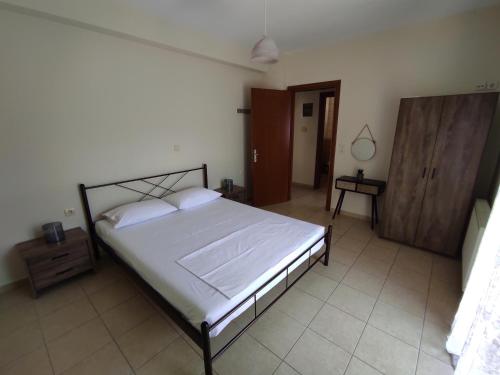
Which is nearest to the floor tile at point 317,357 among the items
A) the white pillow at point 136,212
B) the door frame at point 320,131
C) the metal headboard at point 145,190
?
the white pillow at point 136,212

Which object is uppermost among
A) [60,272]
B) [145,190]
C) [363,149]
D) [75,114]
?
[75,114]

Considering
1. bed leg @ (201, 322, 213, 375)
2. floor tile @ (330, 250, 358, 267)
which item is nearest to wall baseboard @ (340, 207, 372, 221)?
floor tile @ (330, 250, 358, 267)

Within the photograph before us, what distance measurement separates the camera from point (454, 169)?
2502 millimetres

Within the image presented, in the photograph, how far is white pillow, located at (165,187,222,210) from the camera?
9.39ft

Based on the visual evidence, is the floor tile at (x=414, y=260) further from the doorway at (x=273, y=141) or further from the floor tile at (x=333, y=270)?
the doorway at (x=273, y=141)

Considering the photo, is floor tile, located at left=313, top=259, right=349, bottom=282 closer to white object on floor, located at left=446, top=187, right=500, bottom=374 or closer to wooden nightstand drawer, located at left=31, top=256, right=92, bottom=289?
white object on floor, located at left=446, top=187, right=500, bottom=374

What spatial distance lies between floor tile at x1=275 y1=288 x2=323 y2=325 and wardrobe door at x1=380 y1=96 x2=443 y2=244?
1.70m

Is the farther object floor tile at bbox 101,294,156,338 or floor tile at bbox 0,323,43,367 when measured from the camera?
floor tile at bbox 101,294,156,338

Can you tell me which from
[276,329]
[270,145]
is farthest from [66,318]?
[270,145]

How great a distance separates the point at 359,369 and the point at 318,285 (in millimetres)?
802

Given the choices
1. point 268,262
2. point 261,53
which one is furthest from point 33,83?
point 268,262

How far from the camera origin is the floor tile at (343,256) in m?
2.63

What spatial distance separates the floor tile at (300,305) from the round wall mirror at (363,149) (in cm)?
240

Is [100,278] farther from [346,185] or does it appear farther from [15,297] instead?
[346,185]
